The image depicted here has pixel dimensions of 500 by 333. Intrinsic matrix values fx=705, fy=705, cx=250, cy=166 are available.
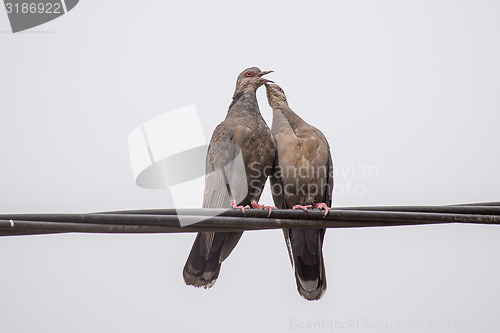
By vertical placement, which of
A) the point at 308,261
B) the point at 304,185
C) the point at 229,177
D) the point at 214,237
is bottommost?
the point at 308,261

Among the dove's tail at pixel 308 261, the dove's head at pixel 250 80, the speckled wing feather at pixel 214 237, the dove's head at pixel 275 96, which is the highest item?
the dove's head at pixel 250 80

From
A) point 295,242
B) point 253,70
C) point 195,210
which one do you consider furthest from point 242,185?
point 195,210

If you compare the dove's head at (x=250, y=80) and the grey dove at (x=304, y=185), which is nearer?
the grey dove at (x=304, y=185)

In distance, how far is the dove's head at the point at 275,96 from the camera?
627cm

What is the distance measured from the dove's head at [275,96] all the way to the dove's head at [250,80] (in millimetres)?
108

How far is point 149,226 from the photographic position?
3.41 metres

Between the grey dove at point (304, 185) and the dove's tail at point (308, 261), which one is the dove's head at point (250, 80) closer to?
the grey dove at point (304, 185)

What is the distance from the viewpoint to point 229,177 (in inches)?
223

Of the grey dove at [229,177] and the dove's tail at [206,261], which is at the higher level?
the grey dove at [229,177]

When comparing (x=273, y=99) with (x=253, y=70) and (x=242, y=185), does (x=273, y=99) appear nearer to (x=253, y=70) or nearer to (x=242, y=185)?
(x=253, y=70)

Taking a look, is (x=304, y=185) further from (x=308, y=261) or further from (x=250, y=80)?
(x=250, y=80)

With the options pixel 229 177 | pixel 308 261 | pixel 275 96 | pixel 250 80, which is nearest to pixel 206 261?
pixel 229 177

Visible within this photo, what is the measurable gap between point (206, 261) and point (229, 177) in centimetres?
70

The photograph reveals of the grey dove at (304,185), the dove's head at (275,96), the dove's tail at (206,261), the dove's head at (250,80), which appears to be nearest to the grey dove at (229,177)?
the dove's tail at (206,261)
